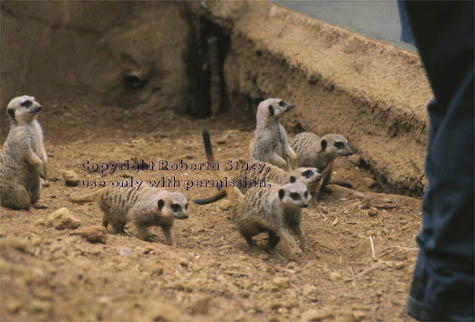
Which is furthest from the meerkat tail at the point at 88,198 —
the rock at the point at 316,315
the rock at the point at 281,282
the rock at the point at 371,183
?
the rock at the point at 371,183

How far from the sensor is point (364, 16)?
4.63 metres

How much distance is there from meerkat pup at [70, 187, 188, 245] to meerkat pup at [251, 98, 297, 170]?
1252 mm

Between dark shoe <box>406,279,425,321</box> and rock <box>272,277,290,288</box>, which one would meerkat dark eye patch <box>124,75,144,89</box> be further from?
dark shoe <box>406,279,425,321</box>

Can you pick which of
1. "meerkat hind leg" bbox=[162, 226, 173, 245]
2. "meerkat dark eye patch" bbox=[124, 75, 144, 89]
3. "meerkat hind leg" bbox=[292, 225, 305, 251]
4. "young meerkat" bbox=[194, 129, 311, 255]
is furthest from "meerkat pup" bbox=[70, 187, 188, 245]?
"meerkat dark eye patch" bbox=[124, 75, 144, 89]

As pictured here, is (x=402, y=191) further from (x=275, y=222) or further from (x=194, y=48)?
(x=194, y=48)

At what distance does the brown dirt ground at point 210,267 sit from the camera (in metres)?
1.79

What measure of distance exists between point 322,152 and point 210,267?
1.72 metres

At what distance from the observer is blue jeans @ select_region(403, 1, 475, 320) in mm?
1693

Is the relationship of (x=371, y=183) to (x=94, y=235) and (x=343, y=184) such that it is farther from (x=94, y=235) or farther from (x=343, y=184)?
(x=94, y=235)

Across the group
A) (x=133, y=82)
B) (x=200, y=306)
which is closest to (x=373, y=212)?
(x=200, y=306)

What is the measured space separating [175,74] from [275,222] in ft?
11.5

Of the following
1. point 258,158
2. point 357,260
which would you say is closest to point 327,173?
point 258,158

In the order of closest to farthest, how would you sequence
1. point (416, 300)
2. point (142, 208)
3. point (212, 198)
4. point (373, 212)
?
point (416, 300) < point (142, 208) < point (373, 212) < point (212, 198)

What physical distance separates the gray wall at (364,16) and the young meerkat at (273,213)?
6.05 feet
